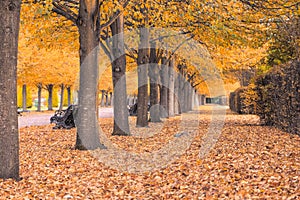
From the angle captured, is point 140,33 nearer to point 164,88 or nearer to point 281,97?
point 281,97

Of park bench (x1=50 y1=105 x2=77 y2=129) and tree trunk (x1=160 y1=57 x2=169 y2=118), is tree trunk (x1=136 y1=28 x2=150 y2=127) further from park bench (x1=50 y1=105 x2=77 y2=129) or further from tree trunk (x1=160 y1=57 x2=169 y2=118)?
tree trunk (x1=160 y1=57 x2=169 y2=118)

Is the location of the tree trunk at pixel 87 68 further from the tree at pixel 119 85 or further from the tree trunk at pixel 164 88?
the tree trunk at pixel 164 88

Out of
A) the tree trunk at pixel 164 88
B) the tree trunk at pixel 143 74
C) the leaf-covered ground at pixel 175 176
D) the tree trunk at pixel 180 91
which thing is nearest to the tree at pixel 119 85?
the tree trunk at pixel 143 74

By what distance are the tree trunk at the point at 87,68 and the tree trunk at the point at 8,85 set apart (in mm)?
3258

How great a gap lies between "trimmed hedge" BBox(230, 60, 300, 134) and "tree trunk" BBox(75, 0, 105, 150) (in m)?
5.96

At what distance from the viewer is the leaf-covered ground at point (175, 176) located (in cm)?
624

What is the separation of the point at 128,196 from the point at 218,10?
306 inches

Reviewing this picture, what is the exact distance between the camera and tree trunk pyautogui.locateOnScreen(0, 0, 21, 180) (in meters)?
6.88

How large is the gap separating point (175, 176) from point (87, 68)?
3999mm

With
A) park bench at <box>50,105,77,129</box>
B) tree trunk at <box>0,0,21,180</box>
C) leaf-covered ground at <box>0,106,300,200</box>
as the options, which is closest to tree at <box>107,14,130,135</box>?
leaf-covered ground at <box>0,106,300,200</box>

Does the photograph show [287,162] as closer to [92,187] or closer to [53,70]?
[92,187]

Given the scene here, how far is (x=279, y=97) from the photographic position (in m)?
14.8

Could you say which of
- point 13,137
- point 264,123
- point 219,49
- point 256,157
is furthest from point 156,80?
point 13,137

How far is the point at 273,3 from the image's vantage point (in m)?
13.2
